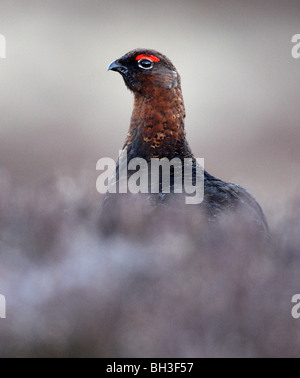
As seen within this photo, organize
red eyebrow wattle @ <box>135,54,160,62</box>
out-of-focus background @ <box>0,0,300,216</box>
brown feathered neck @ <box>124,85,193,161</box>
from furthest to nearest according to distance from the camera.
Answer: out-of-focus background @ <box>0,0,300,216</box> → red eyebrow wattle @ <box>135,54,160,62</box> → brown feathered neck @ <box>124,85,193,161</box>

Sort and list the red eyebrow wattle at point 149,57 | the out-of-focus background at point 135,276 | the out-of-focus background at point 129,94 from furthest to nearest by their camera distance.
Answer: the out-of-focus background at point 129,94 → the red eyebrow wattle at point 149,57 → the out-of-focus background at point 135,276

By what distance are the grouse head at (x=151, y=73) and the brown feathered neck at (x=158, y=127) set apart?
0.02 meters

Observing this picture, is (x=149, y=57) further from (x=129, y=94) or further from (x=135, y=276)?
(x=129, y=94)

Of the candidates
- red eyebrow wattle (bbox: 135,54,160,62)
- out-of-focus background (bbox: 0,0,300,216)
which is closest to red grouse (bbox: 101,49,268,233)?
red eyebrow wattle (bbox: 135,54,160,62)

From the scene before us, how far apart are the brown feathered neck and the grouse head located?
0.07 ft

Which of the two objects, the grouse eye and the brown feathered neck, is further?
the grouse eye

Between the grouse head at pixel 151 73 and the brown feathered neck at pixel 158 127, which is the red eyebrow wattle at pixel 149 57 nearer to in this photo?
the grouse head at pixel 151 73

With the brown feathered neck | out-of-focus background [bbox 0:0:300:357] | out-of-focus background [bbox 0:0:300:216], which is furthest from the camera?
out-of-focus background [bbox 0:0:300:216]

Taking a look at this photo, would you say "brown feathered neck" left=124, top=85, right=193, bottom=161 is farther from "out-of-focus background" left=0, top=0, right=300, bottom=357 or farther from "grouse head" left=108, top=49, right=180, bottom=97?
"out-of-focus background" left=0, top=0, right=300, bottom=357

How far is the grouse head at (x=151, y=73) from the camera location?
348 cm

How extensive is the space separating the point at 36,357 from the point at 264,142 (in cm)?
783

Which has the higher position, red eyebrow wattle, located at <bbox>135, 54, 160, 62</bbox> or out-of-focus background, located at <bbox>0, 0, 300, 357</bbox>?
red eyebrow wattle, located at <bbox>135, 54, 160, 62</bbox>

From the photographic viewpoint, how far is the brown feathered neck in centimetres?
336

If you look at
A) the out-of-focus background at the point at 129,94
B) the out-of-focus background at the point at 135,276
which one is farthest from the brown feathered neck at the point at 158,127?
the out-of-focus background at the point at 129,94
